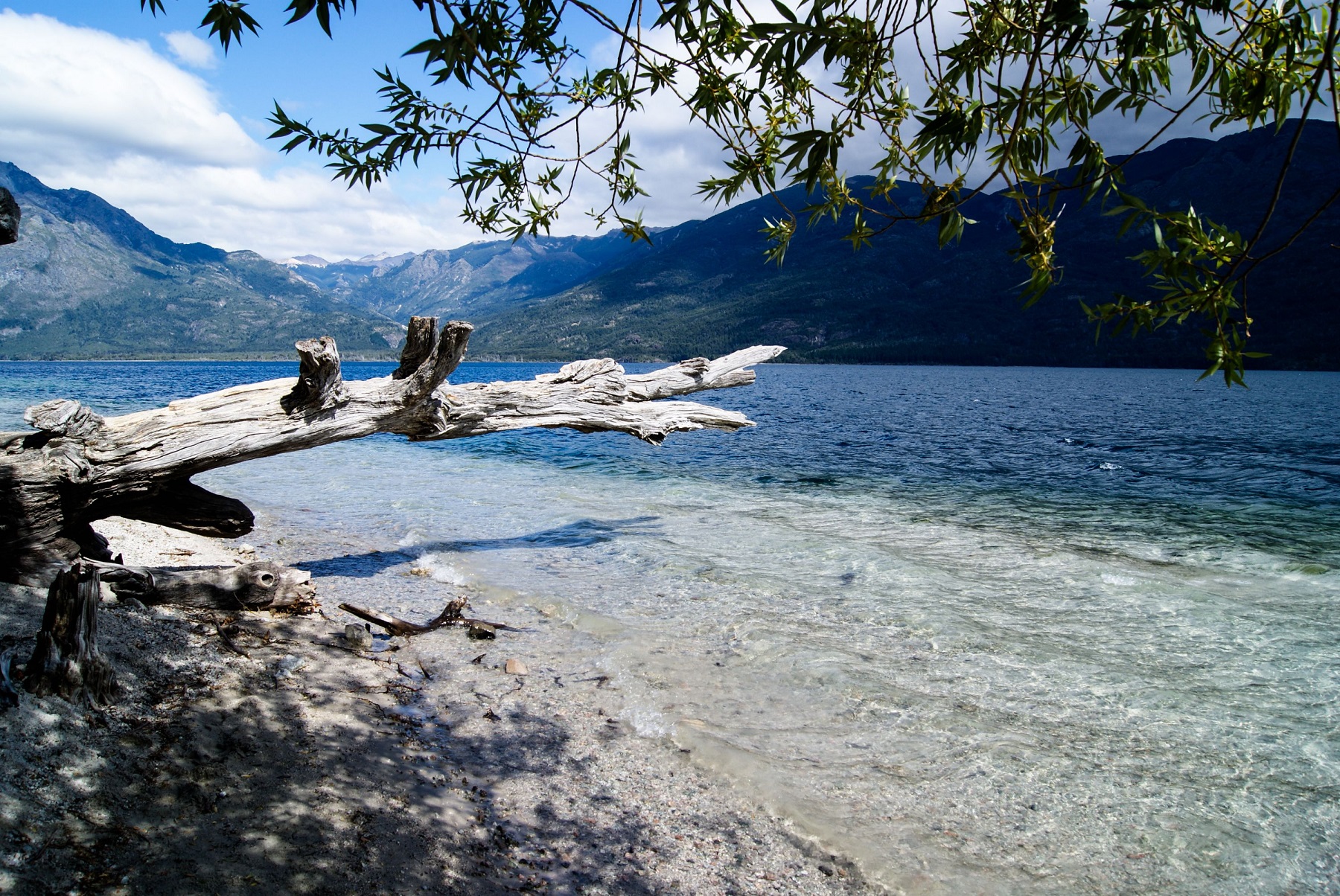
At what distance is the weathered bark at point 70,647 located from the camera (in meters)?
4.06

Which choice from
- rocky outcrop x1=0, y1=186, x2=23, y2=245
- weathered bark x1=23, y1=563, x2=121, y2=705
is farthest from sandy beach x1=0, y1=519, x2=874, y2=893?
rocky outcrop x1=0, y1=186, x2=23, y2=245

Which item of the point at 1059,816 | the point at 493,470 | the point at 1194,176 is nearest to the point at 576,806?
the point at 1059,816

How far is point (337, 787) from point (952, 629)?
23.4ft

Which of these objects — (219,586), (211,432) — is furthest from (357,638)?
(211,432)

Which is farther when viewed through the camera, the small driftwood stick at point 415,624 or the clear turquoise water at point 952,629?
the small driftwood stick at point 415,624

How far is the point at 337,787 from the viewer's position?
4.28m

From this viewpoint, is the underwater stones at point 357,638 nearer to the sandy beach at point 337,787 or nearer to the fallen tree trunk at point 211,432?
the sandy beach at point 337,787

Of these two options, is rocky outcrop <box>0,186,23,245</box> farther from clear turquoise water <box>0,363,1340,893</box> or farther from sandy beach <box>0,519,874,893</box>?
clear turquoise water <box>0,363,1340,893</box>

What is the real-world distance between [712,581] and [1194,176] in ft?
722

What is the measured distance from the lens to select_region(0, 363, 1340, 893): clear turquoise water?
499 centimetres

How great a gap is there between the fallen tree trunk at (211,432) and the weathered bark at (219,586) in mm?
560

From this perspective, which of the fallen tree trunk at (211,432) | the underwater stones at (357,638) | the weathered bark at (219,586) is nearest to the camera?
the fallen tree trunk at (211,432)

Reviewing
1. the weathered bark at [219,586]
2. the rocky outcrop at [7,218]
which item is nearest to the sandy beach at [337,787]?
the weathered bark at [219,586]

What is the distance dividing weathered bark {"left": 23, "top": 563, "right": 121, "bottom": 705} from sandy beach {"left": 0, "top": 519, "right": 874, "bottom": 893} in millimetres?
119
